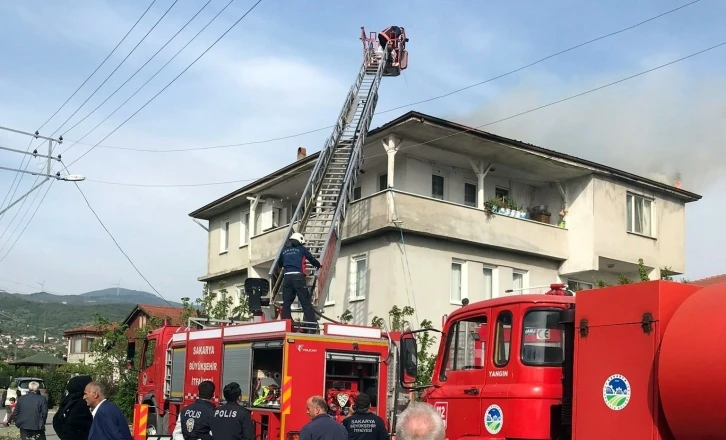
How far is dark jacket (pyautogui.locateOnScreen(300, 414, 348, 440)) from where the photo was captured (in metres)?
6.82

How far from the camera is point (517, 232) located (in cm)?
2364

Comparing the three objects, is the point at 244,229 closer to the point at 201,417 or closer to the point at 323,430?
the point at 201,417

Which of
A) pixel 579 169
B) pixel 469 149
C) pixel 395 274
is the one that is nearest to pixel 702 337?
pixel 395 274

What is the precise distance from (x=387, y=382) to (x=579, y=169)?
14065mm

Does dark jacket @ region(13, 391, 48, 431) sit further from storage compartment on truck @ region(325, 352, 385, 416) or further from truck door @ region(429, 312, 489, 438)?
truck door @ region(429, 312, 489, 438)

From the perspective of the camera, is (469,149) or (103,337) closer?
(469,149)

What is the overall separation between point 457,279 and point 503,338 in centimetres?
1558

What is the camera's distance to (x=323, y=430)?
22.4 ft

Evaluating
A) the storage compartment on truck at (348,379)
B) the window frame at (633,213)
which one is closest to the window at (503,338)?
the storage compartment on truck at (348,379)

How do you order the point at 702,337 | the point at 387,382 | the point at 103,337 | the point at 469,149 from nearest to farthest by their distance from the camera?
the point at 702,337 → the point at 387,382 → the point at 469,149 → the point at 103,337

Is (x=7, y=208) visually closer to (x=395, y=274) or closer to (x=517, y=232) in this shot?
(x=395, y=274)

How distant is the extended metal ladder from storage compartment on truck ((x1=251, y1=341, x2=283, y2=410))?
4.58 metres

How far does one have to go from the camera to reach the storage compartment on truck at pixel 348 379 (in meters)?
11.5

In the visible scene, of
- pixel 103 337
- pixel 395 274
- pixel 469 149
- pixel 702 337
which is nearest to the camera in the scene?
pixel 702 337
